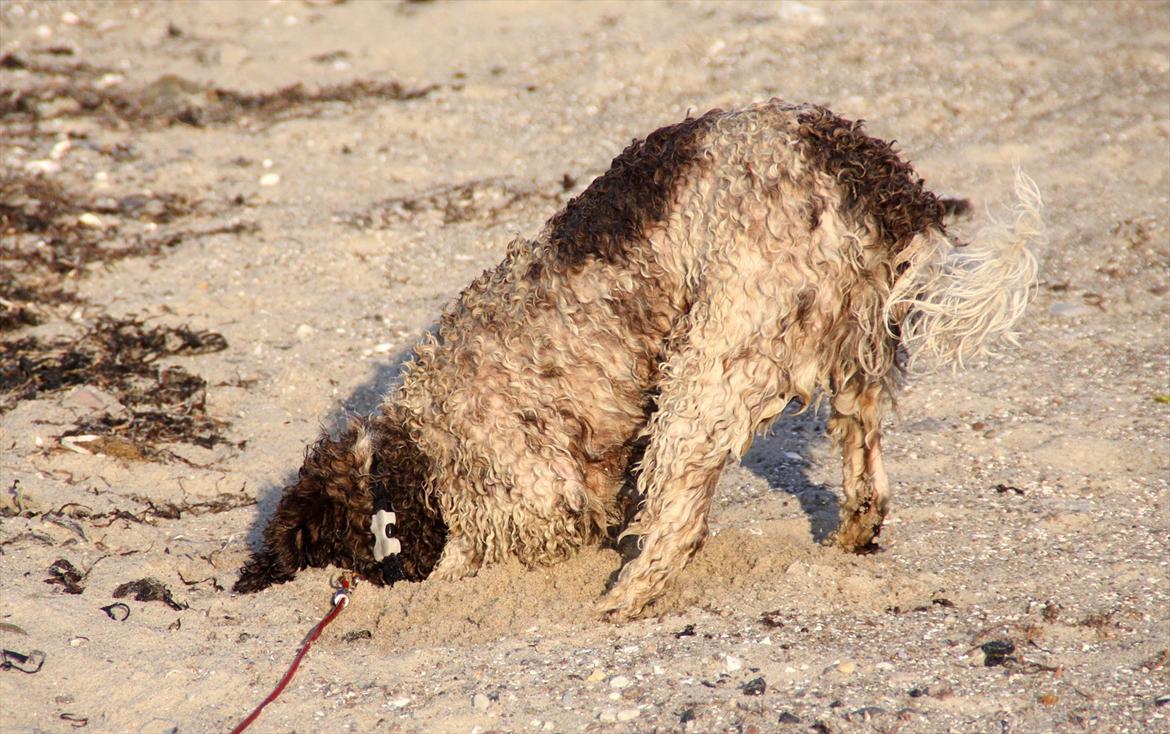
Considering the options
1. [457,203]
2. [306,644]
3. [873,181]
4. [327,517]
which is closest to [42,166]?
[457,203]

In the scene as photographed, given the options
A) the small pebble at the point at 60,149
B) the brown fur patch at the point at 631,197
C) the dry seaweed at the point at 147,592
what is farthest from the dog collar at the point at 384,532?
the small pebble at the point at 60,149

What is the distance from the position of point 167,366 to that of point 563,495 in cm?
341

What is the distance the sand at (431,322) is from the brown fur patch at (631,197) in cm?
146

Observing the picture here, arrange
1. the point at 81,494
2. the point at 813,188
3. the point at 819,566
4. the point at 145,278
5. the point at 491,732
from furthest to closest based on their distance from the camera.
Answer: the point at 145,278, the point at 81,494, the point at 819,566, the point at 813,188, the point at 491,732

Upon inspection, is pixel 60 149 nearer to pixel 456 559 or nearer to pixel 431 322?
pixel 431 322

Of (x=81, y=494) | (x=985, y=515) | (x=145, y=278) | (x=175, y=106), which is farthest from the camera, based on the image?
(x=175, y=106)

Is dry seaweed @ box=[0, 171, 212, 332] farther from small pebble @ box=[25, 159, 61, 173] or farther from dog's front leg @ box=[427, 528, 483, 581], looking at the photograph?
dog's front leg @ box=[427, 528, 483, 581]

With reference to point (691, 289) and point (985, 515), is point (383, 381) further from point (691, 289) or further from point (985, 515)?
point (985, 515)

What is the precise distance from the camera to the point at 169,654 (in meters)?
4.41

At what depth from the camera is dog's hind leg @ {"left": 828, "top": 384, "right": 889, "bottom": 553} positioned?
4.84 metres

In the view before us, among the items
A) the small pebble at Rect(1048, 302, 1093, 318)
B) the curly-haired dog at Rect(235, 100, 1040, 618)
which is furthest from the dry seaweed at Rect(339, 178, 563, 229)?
the curly-haired dog at Rect(235, 100, 1040, 618)

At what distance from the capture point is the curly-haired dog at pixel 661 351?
4211 millimetres

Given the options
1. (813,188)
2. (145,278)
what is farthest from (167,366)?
(813,188)

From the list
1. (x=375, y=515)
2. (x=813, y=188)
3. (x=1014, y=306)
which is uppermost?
(x=813, y=188)
